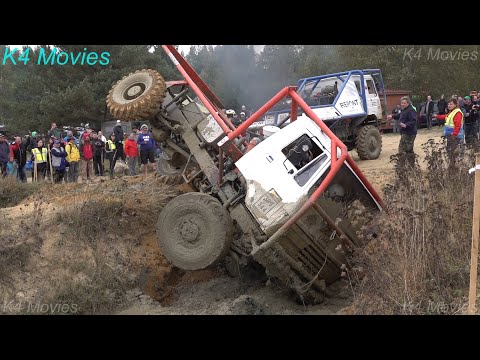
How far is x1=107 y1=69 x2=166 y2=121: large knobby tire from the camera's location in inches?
303

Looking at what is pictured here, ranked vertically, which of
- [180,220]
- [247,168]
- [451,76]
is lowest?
[180,220]

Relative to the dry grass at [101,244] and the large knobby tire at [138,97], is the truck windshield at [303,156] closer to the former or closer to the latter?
the large knobby tire at [138,97]

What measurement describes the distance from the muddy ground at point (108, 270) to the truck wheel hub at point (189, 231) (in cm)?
100

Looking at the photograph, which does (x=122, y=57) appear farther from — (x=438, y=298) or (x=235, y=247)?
(x=438, y=298)

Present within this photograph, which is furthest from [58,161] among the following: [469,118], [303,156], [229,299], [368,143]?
[469,118]

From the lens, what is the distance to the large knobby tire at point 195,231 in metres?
6.68

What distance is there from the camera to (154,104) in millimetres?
7727

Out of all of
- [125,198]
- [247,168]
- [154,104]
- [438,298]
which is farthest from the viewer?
[125,198]

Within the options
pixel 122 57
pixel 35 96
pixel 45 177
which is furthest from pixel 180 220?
pixel 35 96

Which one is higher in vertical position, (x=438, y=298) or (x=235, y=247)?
(x=235, y=247)

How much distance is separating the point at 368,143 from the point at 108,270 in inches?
295

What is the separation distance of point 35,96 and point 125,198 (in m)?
18.5

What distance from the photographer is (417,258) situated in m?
5.20

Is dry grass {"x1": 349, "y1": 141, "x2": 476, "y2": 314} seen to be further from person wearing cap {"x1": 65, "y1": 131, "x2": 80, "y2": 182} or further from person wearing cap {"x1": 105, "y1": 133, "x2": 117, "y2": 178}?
person wearing cap {"x1": 105, "y1": 133, "x2": 117, "y2": 178}
